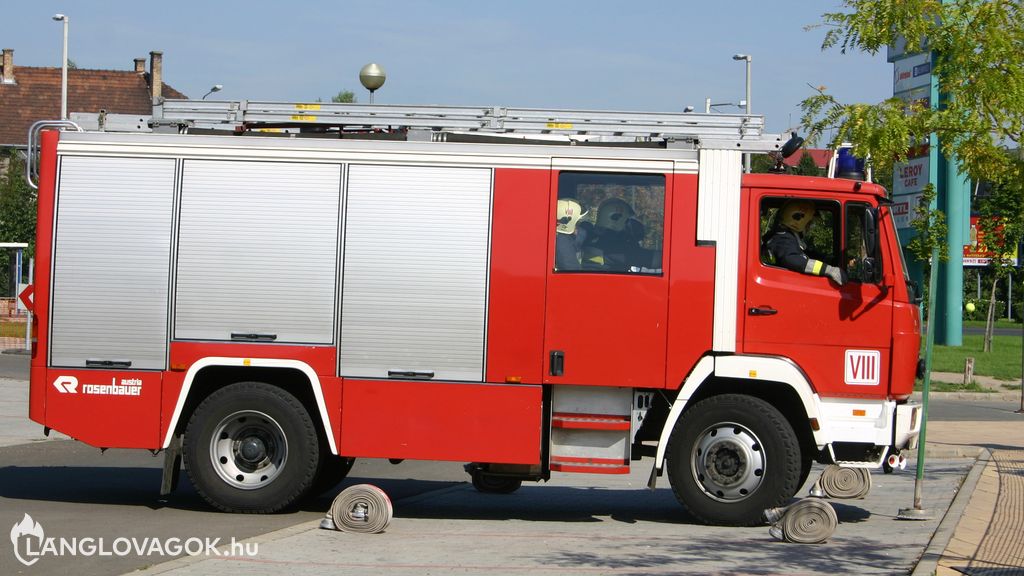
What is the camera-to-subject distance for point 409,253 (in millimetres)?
10000

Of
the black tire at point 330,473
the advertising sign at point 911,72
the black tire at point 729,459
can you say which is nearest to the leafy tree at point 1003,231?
the black tire at point 729,459

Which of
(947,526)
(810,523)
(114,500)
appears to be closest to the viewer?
(810,523)

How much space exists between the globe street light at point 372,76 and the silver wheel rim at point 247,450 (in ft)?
9.70

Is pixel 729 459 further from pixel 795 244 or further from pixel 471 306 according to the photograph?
pixel 471 306

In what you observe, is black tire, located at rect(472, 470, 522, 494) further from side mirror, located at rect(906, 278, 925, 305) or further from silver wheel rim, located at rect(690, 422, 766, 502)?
side mirror, located at rect(906, 278, 925, 305)

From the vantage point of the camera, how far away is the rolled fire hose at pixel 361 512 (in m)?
9.36

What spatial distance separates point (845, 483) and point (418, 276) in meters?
4.17

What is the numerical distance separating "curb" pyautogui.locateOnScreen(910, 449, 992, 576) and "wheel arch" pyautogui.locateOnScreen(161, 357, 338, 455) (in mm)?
4455

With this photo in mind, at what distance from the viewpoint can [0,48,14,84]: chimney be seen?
207ft

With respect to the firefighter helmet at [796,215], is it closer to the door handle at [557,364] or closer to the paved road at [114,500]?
the door handle at [557,364]

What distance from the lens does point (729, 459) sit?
9883mm

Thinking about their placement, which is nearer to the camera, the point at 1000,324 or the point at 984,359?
the point at 984,359

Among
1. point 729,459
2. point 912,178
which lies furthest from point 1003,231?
point 912,178

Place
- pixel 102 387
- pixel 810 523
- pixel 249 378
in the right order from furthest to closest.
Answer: pixel 249 378 → pixel 102 387 → pixel 810 523
